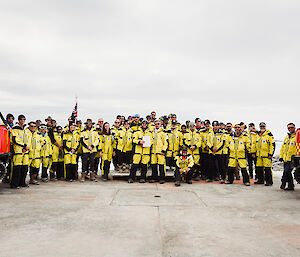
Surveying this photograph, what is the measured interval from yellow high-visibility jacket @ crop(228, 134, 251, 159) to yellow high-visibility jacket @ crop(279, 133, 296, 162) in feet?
3.79

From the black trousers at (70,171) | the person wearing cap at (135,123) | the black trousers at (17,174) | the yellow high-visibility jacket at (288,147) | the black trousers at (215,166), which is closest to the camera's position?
the black trousers at (17,174)

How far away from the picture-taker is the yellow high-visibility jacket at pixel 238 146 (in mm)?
8508

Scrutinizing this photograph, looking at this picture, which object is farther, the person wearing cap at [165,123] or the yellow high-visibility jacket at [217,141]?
the person wearing cap at [165,123]

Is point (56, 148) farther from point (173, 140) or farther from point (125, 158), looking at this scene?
point (173, 140)

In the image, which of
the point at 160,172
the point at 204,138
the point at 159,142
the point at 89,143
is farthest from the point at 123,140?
the point at 204,138

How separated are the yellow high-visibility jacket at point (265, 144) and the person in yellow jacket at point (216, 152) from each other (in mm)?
1114

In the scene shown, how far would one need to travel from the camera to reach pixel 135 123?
10539mm

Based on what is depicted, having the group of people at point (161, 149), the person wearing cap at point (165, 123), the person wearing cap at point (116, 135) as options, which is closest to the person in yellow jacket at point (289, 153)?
the group of people at point (161, 149)

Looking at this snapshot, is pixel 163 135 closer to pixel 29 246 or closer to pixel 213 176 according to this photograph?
pixel 213 176

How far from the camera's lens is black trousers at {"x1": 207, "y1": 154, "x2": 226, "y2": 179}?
362 inches

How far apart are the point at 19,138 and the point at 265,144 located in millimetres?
7288

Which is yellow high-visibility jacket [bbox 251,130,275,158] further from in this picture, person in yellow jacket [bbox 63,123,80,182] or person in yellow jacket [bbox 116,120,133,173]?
person in yellow jacket [bbox 63,123,80,182]

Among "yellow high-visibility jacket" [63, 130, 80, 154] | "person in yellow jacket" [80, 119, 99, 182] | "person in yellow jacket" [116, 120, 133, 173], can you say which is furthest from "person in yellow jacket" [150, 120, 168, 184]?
"yellow high-visibility jacket" [63, 130, 80, 154]

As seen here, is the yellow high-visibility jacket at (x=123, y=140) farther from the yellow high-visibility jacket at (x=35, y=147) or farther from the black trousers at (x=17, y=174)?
the black trousers at (x=17, y=174)
